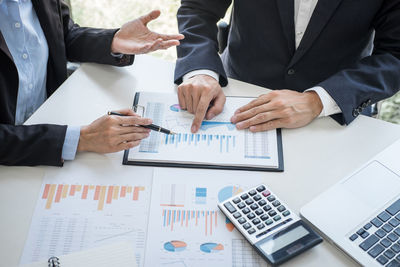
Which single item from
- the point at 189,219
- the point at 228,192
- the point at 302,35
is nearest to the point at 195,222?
the point at 189,219

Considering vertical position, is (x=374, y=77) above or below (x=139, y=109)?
above

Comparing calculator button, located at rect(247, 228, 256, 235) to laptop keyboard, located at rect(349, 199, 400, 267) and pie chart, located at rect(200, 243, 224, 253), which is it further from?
laptop keyboard, located at rect(349, 199, 400, 267)

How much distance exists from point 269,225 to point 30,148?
640 millimetres

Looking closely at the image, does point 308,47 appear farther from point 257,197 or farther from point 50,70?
point 50,70

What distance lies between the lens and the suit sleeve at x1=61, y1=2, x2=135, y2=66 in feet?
4.47

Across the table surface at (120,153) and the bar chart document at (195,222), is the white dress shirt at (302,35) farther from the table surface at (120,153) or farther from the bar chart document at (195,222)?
the bar chart document at (195,222)

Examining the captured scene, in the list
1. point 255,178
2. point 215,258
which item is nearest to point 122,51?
point 255,178

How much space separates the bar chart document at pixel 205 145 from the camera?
1.07 metres

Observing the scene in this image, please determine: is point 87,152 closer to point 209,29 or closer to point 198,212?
point 198,212

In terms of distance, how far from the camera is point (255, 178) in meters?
1.04

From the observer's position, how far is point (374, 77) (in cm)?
124

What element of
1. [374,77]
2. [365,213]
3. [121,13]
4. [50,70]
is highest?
[374,77]

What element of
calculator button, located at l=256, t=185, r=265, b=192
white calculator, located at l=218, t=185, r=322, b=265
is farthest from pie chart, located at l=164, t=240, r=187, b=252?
calculator button, located at l=256, t=185, r=265, b=192

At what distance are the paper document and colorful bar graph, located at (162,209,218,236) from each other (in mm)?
106
